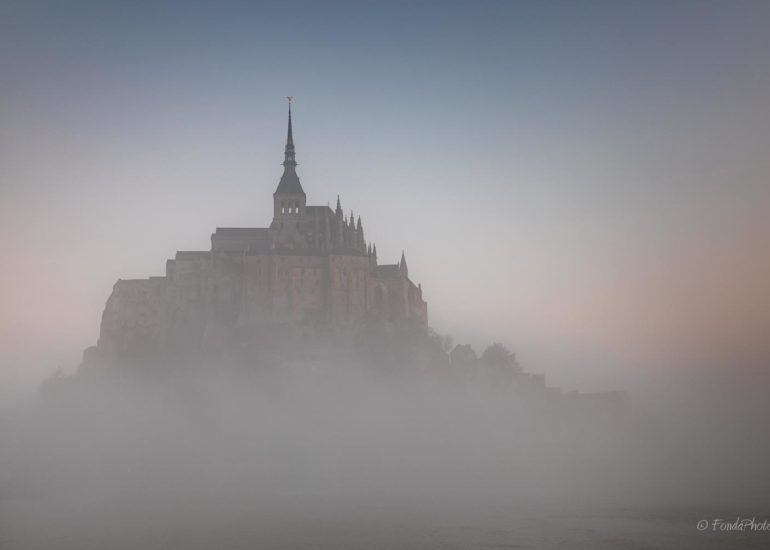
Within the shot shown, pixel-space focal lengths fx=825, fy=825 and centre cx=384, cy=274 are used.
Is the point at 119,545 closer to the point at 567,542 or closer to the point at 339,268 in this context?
the point at 567,542

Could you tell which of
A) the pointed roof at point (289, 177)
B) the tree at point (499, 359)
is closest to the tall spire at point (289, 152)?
the pointed roof at point (289, 177)

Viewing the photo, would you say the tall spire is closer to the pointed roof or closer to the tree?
the pointed roof

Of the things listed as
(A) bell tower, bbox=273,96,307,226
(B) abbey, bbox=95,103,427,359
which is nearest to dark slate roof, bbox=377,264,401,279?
(B) abbey, bbox=95,103,427,359

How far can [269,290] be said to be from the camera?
99.5 metres

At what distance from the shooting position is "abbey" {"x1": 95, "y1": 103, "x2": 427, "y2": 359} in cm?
9969

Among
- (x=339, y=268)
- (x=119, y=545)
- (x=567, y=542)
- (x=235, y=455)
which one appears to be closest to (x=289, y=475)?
(x=235, y=455)

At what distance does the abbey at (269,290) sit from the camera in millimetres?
99688

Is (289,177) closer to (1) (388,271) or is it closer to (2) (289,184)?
(2) (289,184)

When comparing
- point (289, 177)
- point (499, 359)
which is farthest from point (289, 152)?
point (499, 359)

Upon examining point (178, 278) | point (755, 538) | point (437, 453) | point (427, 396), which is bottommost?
point (755, 538)

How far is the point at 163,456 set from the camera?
10062cm

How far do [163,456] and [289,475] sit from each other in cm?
1612

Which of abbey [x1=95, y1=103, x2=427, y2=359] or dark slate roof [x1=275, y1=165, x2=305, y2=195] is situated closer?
abbey [x1=95, y1=103, x2=427, y2=359]

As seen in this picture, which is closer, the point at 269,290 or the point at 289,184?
the point at 269,290
